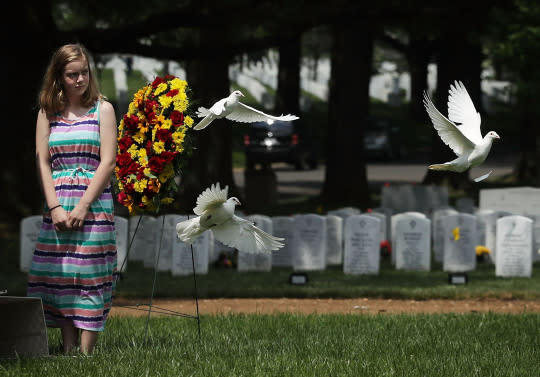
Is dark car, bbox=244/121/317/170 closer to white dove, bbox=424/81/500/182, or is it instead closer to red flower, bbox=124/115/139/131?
red flower, bbox=124/115/139/131

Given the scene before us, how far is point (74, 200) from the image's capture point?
6668 millimetres

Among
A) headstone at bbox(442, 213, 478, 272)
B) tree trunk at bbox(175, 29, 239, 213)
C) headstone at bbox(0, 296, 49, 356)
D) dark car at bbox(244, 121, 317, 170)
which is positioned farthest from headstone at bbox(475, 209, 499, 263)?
dark car at bbox(244, 121, 317, 170)

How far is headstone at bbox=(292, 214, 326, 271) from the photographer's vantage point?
1427 cm

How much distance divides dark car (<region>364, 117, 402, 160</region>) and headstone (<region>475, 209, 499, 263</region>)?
23783mm

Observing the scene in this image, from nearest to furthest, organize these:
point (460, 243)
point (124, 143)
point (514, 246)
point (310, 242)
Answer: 1. point (124, 143)
2. point (514, 246)
3. point (460, 243)
4. point (310, 242)

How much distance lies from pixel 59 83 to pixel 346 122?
51.7ft

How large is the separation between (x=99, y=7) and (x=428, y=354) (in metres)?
15.4

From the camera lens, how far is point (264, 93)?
57.4 m

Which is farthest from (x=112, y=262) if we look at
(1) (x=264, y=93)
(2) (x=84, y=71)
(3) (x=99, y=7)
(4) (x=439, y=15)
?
(1) (x=264, y=93)

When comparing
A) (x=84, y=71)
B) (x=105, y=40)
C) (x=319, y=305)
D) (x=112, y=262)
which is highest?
(x=105, y=40)

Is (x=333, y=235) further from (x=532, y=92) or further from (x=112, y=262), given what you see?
(x=112, y=262)

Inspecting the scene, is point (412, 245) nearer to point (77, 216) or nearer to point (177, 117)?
point (177, 117)

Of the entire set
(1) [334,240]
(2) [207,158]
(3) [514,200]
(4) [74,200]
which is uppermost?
(2) [207,158]

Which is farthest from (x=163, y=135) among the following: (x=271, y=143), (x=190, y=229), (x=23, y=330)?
(x=271, y=143)
